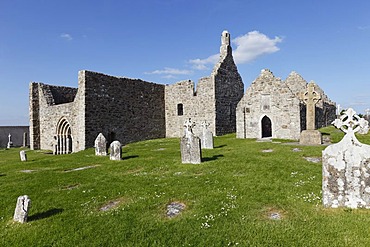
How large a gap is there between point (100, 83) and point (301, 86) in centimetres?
2182

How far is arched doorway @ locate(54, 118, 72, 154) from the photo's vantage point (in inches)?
941

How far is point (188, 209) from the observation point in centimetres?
638

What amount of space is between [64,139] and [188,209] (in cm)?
2094

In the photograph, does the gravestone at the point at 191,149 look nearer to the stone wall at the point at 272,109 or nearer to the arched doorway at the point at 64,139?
the stone wall at the point at 272,109

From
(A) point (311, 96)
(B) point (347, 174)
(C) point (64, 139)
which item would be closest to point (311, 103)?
(A) point (311, 96)

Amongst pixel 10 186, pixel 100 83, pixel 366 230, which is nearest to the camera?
pixel 366 230

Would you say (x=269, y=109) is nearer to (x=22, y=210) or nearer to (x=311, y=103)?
(x=311, y=103)

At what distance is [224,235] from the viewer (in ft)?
16.3

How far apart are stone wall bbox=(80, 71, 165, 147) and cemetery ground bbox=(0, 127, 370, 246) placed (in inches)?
483

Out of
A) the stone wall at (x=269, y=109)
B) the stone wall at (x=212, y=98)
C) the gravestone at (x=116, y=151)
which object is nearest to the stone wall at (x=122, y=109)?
the stone wall at (x=212, y=98)

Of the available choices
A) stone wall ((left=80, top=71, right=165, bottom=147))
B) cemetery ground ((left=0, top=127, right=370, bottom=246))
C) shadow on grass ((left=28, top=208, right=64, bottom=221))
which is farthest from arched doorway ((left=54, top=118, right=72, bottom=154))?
shadow on grass ((left=28, top=208, right=64, bottom=221))

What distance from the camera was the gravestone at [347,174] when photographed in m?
5.71

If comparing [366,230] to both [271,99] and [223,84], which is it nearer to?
[271,99]

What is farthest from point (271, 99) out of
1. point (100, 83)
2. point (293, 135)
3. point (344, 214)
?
point (344, 214)
